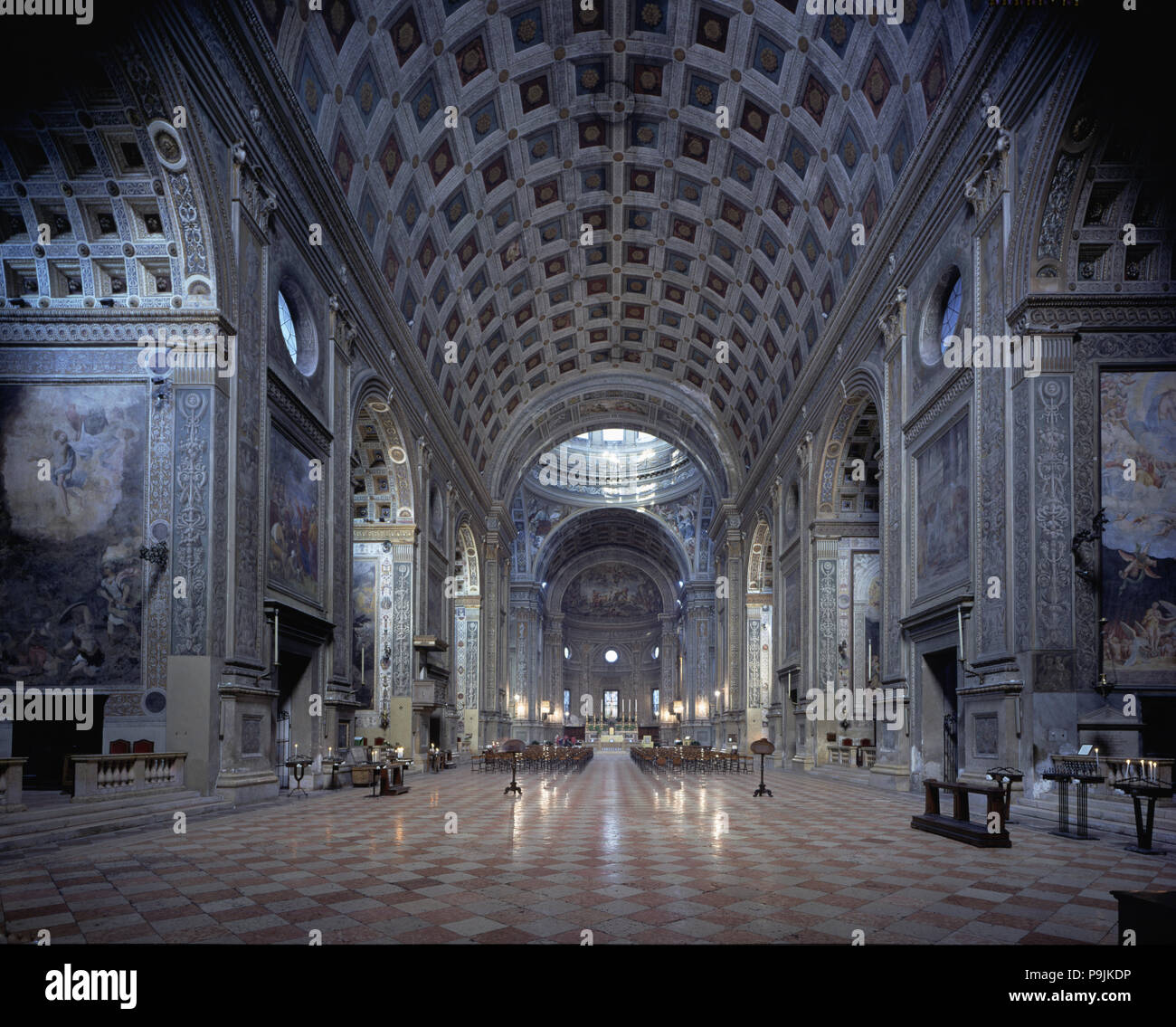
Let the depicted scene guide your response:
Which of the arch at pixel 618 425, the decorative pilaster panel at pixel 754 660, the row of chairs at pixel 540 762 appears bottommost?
the row of chairs at pixel 540 762

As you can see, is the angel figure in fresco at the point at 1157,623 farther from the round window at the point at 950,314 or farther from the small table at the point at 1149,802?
the round window at the point at 950,314

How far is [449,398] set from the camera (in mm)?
31062

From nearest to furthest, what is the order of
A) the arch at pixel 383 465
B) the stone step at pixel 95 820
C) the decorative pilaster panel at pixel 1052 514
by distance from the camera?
the stone step at pixel 95 820 → the decorative pilaster panel at pixel 1052 514 → the arch at pixel 383 465

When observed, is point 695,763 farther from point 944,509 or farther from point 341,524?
point 944,509

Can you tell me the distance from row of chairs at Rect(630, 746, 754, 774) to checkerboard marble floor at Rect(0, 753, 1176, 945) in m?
15.4

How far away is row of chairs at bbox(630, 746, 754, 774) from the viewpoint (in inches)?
1076

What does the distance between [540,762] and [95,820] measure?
22.0 meters

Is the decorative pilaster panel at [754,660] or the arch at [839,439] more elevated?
the arch at [839,439]

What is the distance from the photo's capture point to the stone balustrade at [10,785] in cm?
960

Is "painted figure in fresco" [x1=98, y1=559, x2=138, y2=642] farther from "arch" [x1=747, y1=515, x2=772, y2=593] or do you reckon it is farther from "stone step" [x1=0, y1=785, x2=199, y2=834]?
"arch" [x1=747, y1=515, x2=772, y2=593]

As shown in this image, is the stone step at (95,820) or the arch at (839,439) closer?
the stone step at (95,820)

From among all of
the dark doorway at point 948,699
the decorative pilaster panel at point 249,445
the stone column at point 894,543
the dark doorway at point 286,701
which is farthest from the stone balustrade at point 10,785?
the stone column at point 894,543

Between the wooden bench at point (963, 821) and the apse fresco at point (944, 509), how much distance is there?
508 cm
